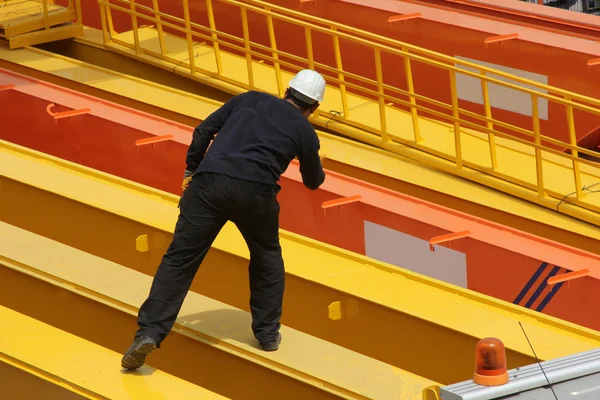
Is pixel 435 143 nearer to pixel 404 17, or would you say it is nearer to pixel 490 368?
pixel 404 17

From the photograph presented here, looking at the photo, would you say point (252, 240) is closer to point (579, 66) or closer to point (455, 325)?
point (455, 325)

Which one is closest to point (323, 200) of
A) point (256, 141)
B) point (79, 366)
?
point (256, 141)

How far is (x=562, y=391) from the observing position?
11.0 feet

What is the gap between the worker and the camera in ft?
16.8

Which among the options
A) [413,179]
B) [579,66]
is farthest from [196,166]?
[579,66]

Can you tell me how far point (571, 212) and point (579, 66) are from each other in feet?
6.37

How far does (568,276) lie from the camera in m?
Answer: 6.32

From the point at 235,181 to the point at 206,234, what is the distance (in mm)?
303

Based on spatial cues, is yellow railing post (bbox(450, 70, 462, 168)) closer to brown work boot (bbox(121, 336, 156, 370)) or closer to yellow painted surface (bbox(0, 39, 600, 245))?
yellow painted surface (bbox(0, 39, 600, 245))

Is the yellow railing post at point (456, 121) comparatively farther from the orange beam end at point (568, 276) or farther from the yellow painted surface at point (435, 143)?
the orange beam end at point (568, 276)

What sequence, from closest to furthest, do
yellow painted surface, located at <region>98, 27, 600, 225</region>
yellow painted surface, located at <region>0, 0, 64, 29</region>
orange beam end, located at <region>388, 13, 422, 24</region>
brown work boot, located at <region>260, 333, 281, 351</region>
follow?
brown work boot, located at <region>260, 333, 281, 351</region> → yellow painted surface, located at <region>98, 27, 600, 225</region> → orange beam end, located at <region>388, 13, 422, 24</region> → yellow painted surface, located at <region>0, 0, 64, 29</region>

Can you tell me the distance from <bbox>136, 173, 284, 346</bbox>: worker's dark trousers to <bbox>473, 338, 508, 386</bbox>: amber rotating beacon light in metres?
1.93

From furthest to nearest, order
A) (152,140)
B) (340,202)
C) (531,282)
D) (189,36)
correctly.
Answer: (189,36) → (152,140) → (340,202) → (531,282)

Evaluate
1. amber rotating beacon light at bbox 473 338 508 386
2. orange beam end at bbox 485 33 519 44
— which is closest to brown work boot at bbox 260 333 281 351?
amber rotating beacon light at bbox 473 338 508 386
